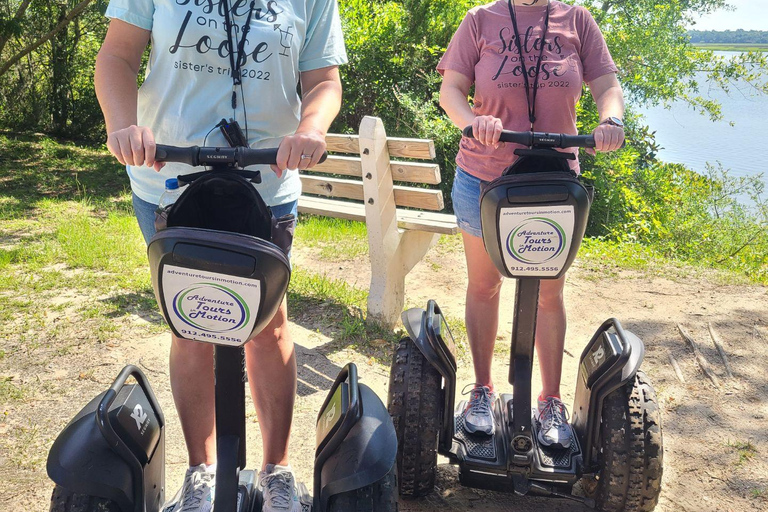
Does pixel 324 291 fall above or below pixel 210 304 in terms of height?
below

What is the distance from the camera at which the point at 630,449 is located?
2.16m

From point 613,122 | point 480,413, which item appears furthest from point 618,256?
point 613,122

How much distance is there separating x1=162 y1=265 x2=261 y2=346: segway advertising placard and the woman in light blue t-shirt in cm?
31

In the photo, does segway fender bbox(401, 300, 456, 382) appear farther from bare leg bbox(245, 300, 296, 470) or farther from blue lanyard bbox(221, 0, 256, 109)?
blue lanyard bbox(221, 0, 256, 109)

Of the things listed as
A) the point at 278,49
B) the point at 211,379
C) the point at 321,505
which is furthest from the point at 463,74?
the point at 321,505

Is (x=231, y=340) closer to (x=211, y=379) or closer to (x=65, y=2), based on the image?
(x=211, y=379)

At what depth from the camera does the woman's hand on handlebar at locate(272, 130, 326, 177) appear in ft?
5.14

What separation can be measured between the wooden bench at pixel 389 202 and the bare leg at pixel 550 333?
1.36m

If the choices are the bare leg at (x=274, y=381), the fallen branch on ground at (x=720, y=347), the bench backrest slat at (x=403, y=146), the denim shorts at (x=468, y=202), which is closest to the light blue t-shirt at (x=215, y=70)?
the bare leg at (x=274, y=381)

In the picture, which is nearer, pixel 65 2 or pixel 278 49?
pixel 278 49

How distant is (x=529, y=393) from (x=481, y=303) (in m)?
0.42

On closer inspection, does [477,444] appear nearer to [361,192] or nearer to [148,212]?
[148,212]

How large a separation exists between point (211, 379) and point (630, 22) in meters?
8.19

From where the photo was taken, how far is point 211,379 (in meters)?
1.95
